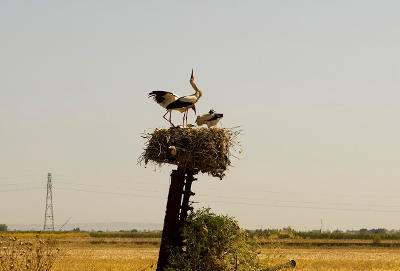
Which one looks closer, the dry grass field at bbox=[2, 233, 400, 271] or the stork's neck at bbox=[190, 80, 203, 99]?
the stork's neck at bbox=[190, 80, 203, 99]

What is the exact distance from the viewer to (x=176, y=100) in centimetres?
1534

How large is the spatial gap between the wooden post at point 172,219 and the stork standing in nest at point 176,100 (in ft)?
4.33

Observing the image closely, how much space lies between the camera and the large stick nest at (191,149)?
569 inches

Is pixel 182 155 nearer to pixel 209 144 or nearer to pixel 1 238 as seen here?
pixel 209 144

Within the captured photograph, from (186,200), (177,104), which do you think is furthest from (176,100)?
(186,200)

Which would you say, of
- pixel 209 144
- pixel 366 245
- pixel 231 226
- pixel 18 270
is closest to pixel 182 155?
pixel 209 144

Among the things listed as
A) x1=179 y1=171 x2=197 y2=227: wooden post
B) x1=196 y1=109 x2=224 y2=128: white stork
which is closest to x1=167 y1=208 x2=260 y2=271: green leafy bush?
x1=179 y1=171 x2=197 y2=227: wooden post

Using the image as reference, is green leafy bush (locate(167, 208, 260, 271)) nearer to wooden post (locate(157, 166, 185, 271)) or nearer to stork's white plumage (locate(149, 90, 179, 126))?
wooden post (locate(157, 166, 185, 271))

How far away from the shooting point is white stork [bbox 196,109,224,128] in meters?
15.6

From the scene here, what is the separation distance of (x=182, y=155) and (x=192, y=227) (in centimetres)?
144

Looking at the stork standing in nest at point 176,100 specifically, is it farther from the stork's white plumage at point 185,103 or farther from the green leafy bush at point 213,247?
the green leafy bush at point 213,247

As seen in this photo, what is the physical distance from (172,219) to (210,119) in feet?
7.80

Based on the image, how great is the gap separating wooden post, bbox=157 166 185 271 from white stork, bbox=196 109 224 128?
4.86ft

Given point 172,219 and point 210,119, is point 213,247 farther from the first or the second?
point 210,119
